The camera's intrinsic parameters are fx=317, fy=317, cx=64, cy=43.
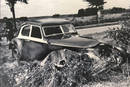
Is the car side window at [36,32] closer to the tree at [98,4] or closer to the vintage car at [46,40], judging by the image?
the vintage car at [46,40]

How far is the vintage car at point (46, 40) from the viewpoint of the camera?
577 cm

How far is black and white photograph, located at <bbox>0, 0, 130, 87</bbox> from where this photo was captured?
18.5ft

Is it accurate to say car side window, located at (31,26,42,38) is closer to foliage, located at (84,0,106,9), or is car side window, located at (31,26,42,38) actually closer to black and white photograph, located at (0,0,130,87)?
black and white photograph, located at (0,0,130,87)

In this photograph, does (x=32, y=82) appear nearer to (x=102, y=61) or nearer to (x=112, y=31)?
(x=102, y=61)

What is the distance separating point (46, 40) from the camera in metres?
6.07

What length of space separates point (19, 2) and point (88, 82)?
7.15 feet

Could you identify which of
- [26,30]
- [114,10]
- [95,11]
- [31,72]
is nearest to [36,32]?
[26,30]

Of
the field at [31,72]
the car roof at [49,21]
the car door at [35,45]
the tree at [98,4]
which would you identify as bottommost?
the field at [31,72]

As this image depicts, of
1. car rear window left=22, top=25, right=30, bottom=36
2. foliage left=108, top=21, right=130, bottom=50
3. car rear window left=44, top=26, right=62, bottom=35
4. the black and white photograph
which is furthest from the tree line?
car rear window left=22, top=25, right=30, bottom=36

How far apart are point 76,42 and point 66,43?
0.61ft

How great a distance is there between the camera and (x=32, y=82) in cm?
596

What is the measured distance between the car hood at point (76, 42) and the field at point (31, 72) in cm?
31

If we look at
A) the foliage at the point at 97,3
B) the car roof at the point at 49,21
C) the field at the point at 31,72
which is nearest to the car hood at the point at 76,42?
the field at the point at 31,72

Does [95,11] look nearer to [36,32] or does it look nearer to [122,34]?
[122,34]
